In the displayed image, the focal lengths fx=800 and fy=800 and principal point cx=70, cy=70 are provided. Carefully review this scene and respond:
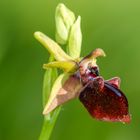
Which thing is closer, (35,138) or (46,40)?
(46,40)

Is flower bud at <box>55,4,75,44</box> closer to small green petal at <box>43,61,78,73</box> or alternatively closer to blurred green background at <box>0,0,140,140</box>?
small green petal at <box>43,61,78,73</box>

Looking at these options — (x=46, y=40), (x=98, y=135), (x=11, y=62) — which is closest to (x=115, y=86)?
(x=46, y=40)

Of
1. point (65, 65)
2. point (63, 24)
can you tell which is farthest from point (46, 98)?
point (63, 24)

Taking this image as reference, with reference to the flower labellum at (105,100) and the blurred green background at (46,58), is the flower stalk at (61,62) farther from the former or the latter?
the blurred green background at (46,58)

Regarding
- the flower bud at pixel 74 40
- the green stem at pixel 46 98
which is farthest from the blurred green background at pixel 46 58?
the flower bud at pixel 74 40

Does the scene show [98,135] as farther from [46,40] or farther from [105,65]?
[46,40]
